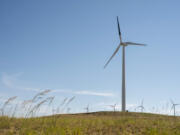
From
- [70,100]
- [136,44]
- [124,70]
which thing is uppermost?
[136,44]

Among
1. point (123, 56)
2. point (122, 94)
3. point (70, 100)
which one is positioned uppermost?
point (123, 56)

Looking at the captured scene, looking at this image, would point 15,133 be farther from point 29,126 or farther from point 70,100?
point 70,100

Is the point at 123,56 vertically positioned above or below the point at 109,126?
above

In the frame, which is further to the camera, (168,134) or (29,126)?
(29,126)

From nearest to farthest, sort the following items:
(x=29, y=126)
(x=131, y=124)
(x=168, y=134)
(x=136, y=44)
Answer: (x=168, y=134), (x=29, y=126), (x=131, y=124), (x=136, y=44)

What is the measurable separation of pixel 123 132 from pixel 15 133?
485cm

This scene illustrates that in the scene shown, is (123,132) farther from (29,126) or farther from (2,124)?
(2,124)

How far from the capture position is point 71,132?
373 inches

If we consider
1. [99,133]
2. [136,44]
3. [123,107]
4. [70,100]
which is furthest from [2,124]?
[136,44]

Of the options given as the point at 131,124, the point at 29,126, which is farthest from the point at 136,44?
the point at 29,126

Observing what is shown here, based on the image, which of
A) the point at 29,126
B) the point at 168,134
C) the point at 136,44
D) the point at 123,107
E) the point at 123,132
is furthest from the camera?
the point at 136,44

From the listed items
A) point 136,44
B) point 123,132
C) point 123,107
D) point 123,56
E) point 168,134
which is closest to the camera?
point 168,134

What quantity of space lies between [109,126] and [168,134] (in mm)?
3017

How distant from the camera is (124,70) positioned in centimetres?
3234
